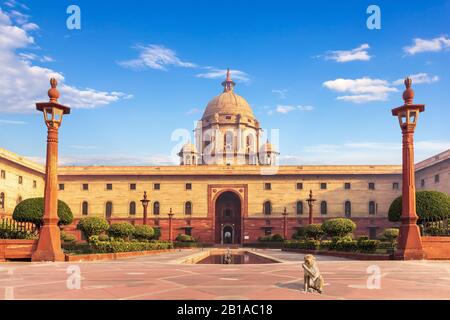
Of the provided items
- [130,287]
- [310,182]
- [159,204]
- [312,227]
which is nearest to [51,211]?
[130,287]

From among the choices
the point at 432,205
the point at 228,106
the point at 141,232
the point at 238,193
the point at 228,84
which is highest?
the point at 228,84

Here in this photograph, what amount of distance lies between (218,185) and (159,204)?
6703 millimetres

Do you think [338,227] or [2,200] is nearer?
[338,227]

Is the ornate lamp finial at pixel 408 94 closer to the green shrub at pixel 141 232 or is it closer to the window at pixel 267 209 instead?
the green shrub at pixel 141 232

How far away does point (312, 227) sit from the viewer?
3231 cm

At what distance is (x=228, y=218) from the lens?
5397 cm

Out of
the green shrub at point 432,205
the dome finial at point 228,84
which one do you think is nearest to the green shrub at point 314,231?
the green shrub at point 432,205

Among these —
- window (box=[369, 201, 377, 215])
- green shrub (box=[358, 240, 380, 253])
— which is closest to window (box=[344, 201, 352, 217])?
window (box=[369, 201, 377, 215])

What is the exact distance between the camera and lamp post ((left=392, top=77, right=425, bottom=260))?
17.2 m

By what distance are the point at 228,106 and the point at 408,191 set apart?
157 feet

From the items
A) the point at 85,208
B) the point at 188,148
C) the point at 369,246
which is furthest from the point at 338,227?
the point at 188,148

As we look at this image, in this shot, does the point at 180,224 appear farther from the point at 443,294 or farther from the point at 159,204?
the point at 443,294

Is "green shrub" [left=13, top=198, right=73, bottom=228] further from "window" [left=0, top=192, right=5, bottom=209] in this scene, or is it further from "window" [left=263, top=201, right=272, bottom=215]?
"window" [left=263, top=201, right=272, bottom=215]

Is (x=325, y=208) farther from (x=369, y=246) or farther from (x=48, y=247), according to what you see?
(x=48, y=247)
